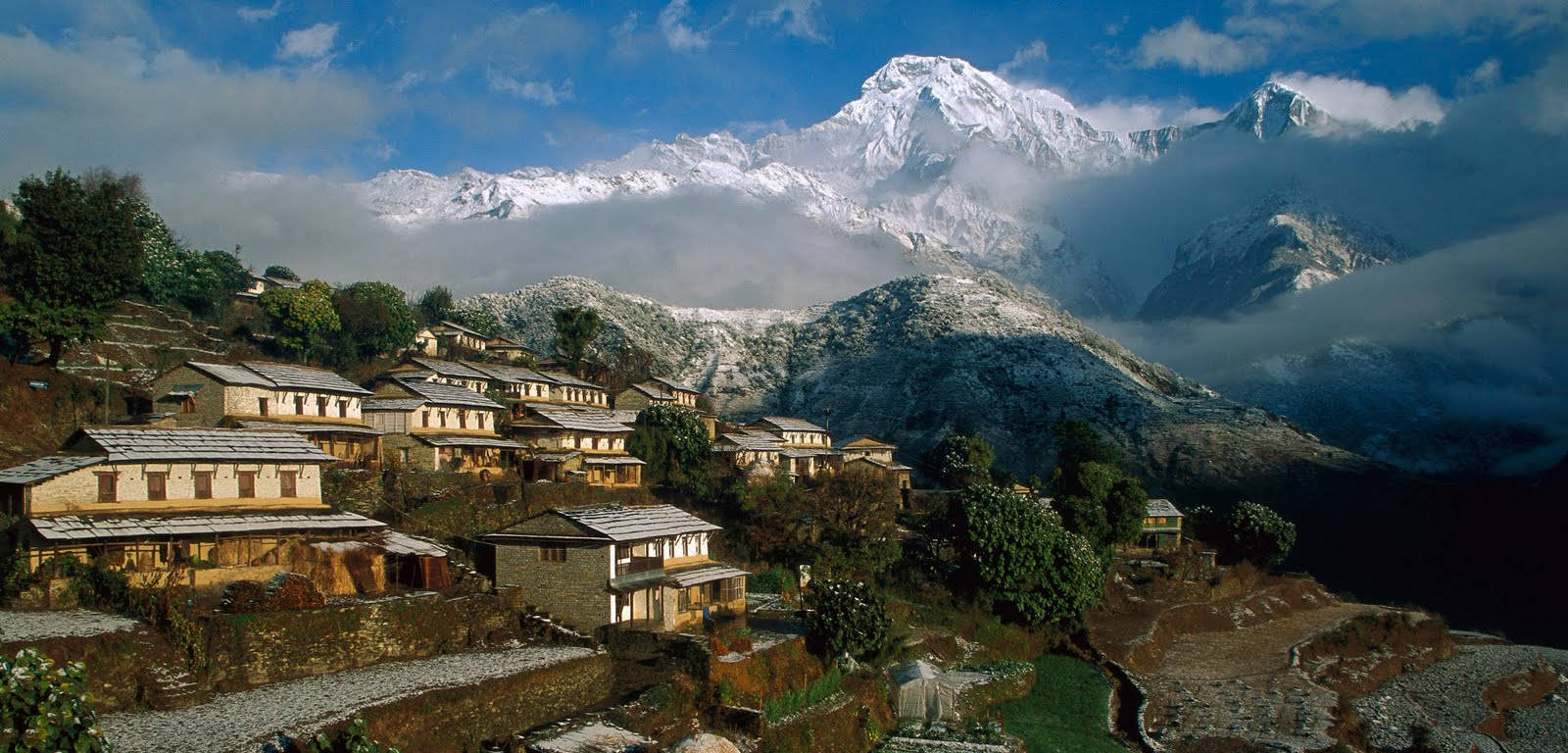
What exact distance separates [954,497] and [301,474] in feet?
96.9

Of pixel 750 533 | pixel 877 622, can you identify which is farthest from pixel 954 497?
pixel 877 622

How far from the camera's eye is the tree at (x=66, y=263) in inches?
1626

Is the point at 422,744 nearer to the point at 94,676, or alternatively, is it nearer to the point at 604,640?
the point at 94,676

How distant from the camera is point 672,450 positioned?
5241 cm

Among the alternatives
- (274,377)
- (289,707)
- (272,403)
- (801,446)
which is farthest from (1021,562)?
(274,377)

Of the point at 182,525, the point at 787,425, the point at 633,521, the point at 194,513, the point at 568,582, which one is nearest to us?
the point at 182,525

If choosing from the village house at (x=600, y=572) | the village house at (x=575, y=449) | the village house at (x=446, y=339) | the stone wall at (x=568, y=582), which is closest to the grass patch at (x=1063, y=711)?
the village house at (x=600, y=572)

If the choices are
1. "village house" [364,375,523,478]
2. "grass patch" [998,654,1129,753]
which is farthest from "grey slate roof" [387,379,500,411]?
"grass patch" [998,654,1129,753]

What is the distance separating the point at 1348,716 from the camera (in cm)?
3672

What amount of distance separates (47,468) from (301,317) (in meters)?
38.0

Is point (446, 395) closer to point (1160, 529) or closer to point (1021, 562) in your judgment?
point (1021, 562)

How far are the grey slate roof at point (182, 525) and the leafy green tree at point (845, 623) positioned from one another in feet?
46.1

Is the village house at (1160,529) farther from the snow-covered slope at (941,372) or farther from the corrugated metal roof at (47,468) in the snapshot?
the corrugated metal roof at (47,468)

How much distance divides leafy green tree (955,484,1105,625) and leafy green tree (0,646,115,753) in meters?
36.1
